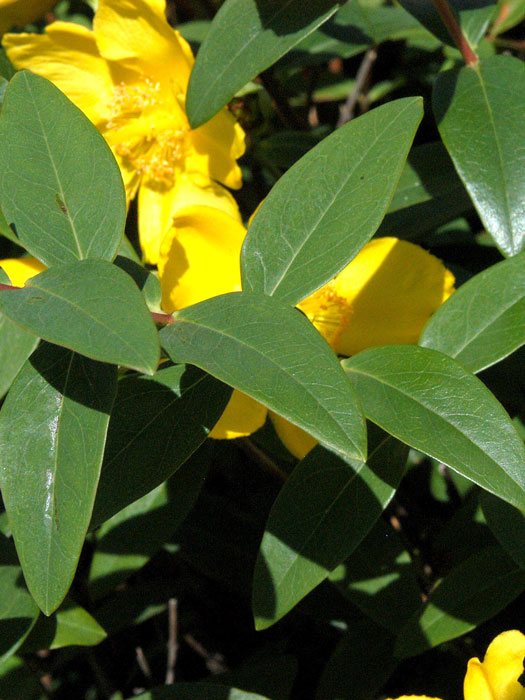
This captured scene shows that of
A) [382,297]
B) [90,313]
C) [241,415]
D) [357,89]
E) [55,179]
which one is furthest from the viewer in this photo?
[357,89]

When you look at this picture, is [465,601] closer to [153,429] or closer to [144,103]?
[153,429]

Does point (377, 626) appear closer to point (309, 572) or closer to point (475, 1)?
point (309, 572)

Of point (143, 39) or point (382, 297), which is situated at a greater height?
point (143, 39)

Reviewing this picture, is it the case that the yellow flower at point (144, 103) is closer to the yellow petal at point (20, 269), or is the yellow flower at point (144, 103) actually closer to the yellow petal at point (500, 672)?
the yellow petal at point (20, 269)

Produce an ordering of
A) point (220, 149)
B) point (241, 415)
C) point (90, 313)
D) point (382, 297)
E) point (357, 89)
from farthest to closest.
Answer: point (357, 89), point (220, 149), point (382, 297), point (241, 415), point (90, 313)

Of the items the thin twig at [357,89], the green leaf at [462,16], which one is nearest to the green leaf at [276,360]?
the green leaf at [462,16]

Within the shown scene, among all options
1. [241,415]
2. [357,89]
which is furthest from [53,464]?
[357,89]
